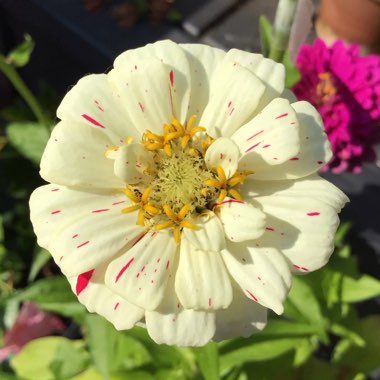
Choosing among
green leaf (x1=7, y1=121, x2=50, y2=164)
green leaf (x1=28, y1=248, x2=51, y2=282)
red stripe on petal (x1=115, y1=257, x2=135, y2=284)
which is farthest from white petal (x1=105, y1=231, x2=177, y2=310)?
green leaf (x1=7, y1=121, x2=50, y2=164)

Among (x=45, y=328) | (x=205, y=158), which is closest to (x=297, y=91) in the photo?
(x=205, y=158)

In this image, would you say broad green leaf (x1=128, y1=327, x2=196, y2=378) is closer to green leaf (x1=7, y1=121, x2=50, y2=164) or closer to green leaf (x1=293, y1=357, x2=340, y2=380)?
green leaf (x1=293, y1=357, x2=340, y2=380)

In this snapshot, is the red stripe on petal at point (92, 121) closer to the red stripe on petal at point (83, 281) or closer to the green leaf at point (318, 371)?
the red stripe on petal at point (83, 281)

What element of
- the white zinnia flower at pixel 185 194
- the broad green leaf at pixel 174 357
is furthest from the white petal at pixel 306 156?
the broad green leaf at pixel 174 357

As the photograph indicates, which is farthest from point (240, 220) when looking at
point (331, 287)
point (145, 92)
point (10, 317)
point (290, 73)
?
point (10, 317)

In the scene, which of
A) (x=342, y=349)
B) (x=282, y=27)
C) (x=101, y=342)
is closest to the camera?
(x=282, y=27)

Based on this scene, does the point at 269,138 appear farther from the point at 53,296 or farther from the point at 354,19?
the point at 354,19
